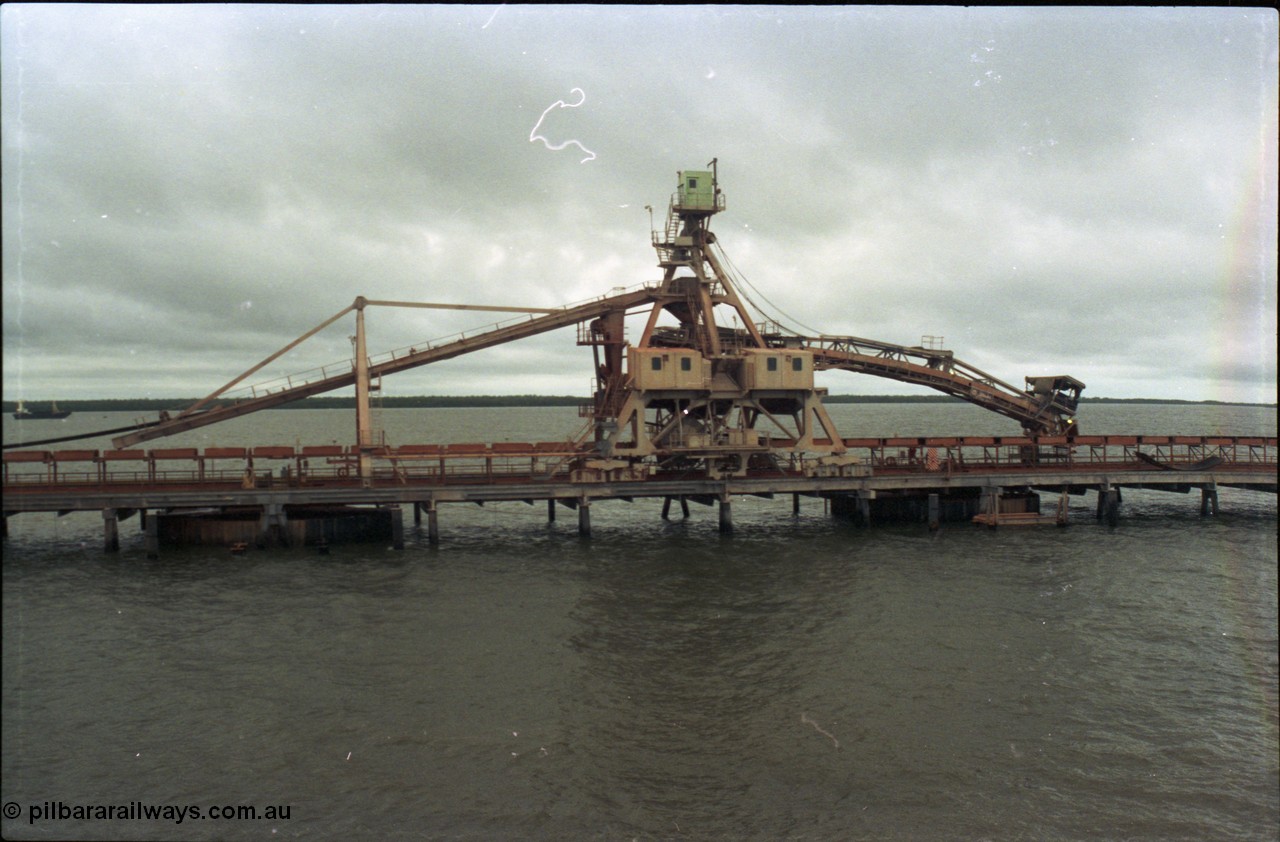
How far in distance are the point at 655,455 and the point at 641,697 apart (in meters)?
23.5

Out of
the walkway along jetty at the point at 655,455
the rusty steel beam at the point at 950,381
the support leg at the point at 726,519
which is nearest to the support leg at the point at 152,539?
the walkway along jetty at the point at 655,455

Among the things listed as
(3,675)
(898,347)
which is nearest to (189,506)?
(3,675)

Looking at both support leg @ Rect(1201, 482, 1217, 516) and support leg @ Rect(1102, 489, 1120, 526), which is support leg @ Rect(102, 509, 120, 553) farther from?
support leg @ Rect(1201, 482, 1217, 516)

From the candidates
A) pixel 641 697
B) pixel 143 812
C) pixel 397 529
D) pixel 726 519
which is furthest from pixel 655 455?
pixel 143 812

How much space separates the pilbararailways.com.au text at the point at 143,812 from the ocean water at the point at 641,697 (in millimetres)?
94

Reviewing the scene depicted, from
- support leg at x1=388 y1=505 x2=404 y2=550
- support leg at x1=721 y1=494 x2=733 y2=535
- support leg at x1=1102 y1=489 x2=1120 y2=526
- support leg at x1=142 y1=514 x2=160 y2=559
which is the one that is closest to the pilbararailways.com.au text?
support leg at x1=142 y1=514 x2=160 y2=559

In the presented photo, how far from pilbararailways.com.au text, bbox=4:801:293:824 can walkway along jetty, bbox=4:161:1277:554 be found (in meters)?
22.8

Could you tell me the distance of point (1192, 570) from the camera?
34.7 meters

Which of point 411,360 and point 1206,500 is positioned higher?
point 411,360

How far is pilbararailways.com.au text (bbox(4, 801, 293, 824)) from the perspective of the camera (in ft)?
48.6

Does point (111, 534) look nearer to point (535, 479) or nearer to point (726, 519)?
point (535, 479)

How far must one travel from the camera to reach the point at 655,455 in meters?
43.2

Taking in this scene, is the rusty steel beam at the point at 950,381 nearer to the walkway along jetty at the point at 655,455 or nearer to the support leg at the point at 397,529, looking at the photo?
the walkway along jetty at the point at 655,455

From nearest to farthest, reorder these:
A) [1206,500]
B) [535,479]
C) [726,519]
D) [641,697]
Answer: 1. [641,697]
2. [535,479]
3. [726,519]
4. [1206,500]
